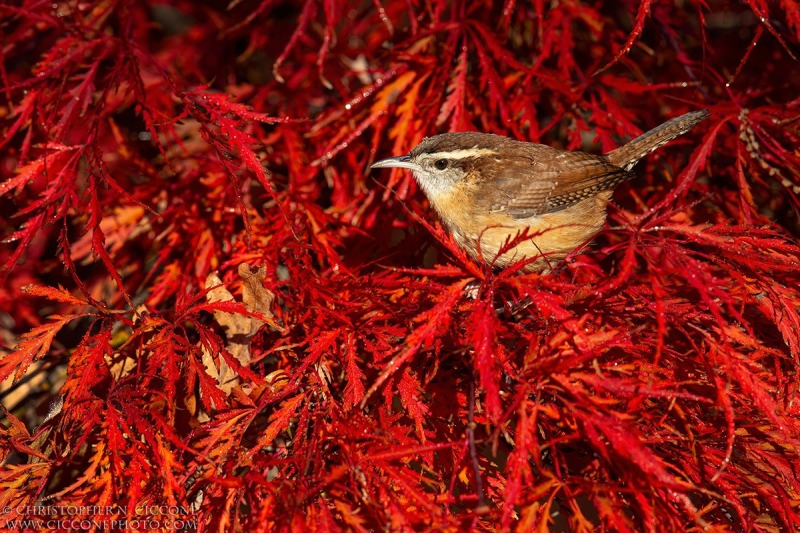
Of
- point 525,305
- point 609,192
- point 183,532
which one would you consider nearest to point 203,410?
point 183,532

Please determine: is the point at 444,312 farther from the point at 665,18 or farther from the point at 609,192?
the point at 665,18

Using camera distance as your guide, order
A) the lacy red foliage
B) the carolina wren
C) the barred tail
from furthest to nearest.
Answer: the carolina wren
the barred tail
the lacy red foliage

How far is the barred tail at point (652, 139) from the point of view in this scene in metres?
2.85

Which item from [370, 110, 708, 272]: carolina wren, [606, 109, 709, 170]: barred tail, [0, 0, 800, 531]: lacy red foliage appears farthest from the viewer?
[370, 110, 708, 272]: carolina wren

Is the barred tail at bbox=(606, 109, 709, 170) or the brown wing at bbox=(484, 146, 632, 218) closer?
the barred tail at bbox=(606, 109, 709, 170)

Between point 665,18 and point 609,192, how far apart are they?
3.26ft

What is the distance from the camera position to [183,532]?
87.4 inches

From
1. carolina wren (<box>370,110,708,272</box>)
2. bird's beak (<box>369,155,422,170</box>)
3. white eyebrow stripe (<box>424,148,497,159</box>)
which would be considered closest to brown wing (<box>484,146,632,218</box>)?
carolina wren (<box>370,110,708,272</box>)

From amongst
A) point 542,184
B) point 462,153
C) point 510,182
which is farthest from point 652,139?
point 462,153

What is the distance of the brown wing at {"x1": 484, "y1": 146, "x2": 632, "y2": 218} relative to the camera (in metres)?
3.05

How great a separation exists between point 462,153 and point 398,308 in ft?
3.43

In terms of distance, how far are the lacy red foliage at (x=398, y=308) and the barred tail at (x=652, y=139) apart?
124 mm

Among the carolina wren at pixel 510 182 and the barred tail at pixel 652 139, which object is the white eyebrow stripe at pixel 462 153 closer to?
the carolina wren at pixel 510 182

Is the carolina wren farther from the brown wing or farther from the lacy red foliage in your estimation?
the lacy red foliage
